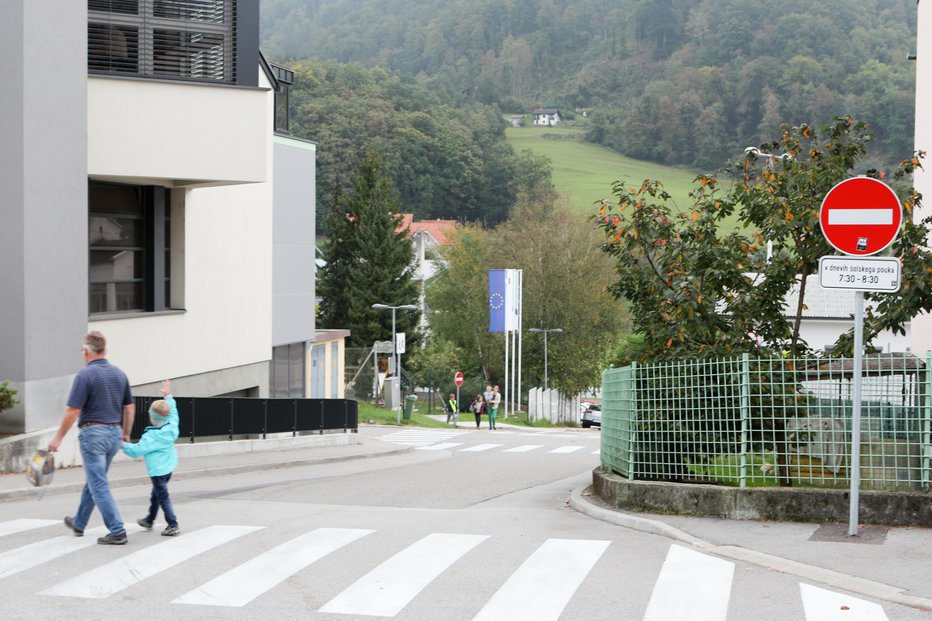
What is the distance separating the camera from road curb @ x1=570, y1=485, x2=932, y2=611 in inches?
294

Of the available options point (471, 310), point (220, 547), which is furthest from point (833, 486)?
point (471, 310)

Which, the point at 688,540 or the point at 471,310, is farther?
the point at 471,310

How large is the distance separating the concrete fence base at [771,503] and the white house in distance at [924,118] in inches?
348

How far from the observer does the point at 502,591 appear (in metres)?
7.73

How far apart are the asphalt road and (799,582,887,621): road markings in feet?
0.05

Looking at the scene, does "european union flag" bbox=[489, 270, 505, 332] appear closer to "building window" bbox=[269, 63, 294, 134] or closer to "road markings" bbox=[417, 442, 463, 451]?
"road markings" bbox=[417, 442, 463, 451]

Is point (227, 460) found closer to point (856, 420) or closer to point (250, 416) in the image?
point (250, 416)

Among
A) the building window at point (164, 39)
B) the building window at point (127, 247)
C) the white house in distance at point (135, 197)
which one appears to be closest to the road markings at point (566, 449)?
the white house in distance at point (135, 197)

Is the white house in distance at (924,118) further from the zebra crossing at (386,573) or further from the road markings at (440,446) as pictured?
the road markings at (440,446)

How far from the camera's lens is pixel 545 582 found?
799 cm

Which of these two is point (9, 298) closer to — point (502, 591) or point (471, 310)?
point (502, 591)

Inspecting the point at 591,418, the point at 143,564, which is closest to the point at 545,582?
the point at 143,564

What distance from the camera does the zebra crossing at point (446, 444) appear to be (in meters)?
31.4

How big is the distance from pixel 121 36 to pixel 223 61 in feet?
5.82
